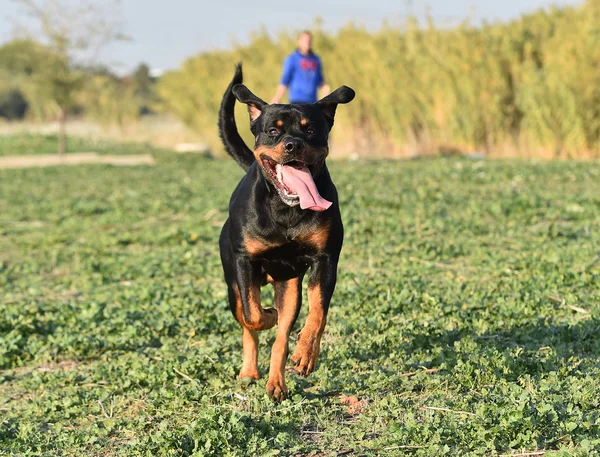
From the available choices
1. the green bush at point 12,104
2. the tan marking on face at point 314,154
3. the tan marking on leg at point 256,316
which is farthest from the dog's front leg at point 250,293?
the green bush at point 12,104

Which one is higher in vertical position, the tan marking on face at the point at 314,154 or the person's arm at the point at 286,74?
the person's arm at the point at 286,74

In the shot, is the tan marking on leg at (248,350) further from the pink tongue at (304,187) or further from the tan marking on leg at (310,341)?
the pink tongue at (304,187)

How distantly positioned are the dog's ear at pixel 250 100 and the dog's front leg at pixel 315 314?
0.95 meters

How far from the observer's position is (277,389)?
14.4 ft

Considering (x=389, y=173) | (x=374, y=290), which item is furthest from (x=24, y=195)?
(x=374, y=290)

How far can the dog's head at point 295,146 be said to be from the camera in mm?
4273

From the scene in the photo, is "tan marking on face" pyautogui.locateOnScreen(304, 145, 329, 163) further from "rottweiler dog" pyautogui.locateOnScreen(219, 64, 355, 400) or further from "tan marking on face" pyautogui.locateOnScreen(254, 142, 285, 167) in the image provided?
"tan marking on face" pyautogui.locateOnScreen(254, 142, 285, 167)

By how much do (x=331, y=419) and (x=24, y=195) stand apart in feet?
42.1

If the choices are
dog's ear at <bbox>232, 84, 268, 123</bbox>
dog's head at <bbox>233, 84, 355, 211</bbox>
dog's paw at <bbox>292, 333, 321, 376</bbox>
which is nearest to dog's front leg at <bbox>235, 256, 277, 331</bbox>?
dog's paw at <bbox>292, 333, 321, 376</bbox>

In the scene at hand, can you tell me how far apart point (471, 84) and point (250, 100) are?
1645 centimetres

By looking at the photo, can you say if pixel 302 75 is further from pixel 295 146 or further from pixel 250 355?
pixel 295 146

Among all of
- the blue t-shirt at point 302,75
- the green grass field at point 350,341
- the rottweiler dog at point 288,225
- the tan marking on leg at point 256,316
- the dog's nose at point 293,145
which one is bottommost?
the green grass field at point 350,341

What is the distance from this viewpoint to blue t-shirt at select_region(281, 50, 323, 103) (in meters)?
14.0

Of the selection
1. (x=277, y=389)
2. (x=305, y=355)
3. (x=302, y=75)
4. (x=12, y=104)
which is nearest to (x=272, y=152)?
(x=305, y=355)
